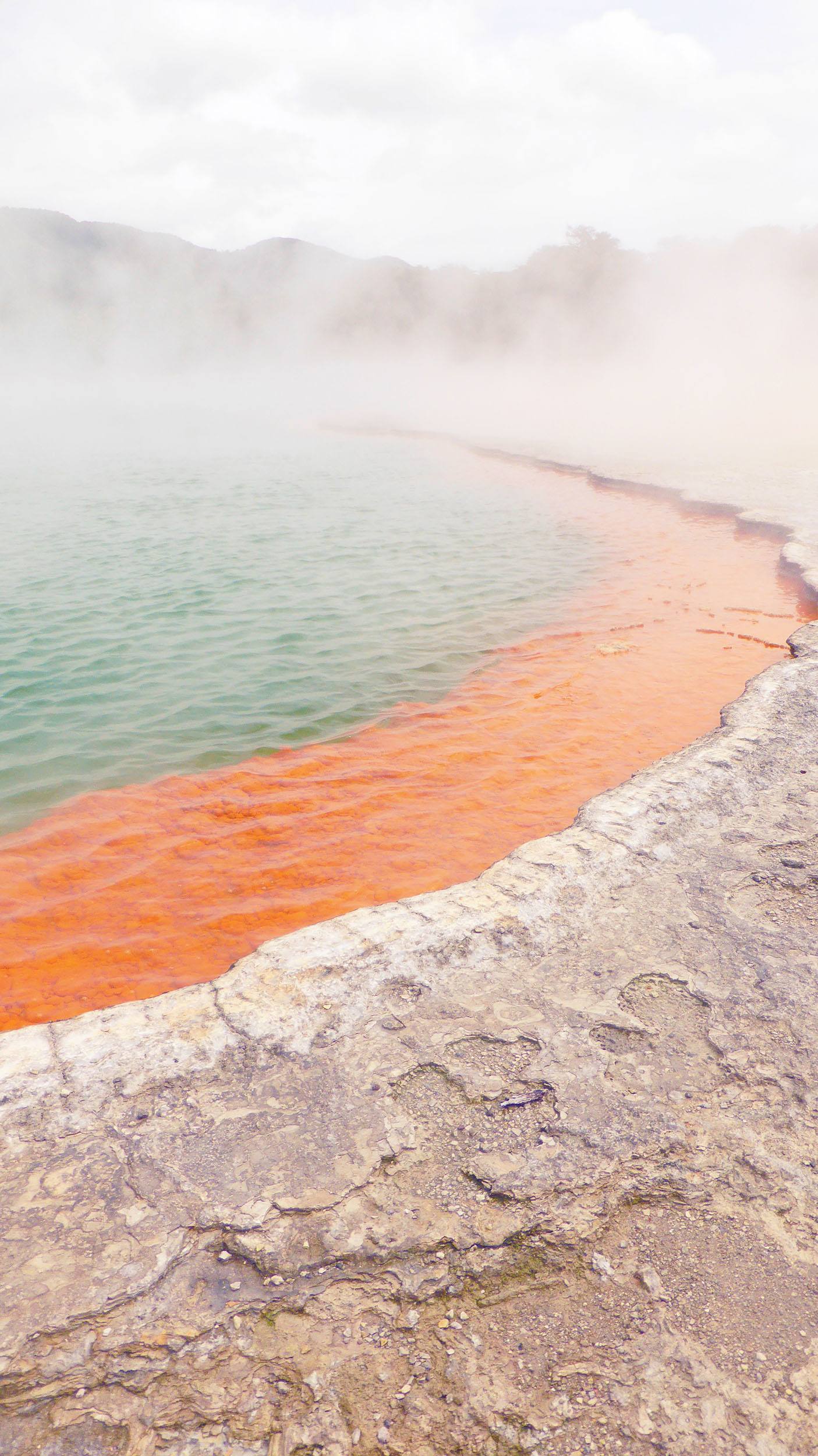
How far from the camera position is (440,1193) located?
154 centimetres

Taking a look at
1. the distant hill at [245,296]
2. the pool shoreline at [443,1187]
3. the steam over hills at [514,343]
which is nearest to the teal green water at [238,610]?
the pool shoreline at [443,1187]

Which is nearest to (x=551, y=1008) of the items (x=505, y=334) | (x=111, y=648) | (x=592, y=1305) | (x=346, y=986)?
(x=346, y=986)

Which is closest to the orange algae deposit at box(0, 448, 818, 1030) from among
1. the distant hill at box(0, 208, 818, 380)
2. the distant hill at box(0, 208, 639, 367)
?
the distant hill at box(0, 208, 818, 380)

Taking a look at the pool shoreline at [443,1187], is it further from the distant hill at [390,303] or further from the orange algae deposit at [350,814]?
the distant hill at [390,303]

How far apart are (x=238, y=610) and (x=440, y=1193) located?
6211mm

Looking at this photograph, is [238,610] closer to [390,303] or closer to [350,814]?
[350,814]

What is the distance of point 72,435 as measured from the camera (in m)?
22.9

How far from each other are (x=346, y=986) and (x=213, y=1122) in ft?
1.61

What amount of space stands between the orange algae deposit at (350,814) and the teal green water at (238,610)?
0.39 m

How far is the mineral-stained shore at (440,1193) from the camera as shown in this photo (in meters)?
1.21

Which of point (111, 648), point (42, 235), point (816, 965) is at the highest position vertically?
point (42, 235)

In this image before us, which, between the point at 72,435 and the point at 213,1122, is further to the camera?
the point at 72,435

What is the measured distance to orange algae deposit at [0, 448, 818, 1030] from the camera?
3039mm

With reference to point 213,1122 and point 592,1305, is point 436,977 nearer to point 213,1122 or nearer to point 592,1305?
point 213,1122
